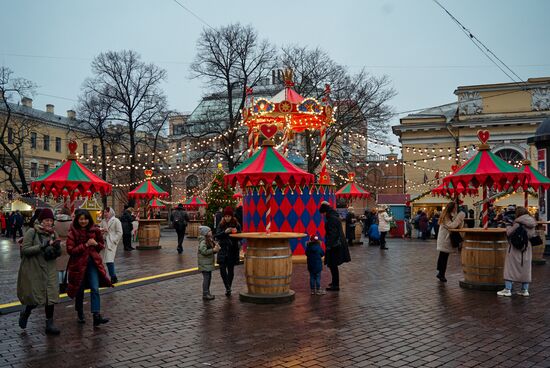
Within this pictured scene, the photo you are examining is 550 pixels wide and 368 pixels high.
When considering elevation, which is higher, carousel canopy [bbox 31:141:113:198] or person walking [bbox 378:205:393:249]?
carousel canopy [bbox 31:141:113:198]

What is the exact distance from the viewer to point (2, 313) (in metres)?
8.18

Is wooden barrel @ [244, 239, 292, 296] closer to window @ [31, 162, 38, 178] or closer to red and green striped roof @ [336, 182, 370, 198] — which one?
red and green striped roof @ [336, 182, 370, 198]

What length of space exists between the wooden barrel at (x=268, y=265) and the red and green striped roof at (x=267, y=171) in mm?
2192

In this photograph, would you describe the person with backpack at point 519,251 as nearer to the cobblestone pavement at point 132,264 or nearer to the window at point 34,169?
the cobblestone pavement at point 132,264

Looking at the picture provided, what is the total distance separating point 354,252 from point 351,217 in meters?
3.90

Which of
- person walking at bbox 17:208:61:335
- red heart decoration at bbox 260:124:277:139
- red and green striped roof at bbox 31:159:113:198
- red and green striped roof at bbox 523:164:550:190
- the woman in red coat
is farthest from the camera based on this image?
red and green striped roof at bbox 523:164:550:190

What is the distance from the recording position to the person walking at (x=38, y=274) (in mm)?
6672

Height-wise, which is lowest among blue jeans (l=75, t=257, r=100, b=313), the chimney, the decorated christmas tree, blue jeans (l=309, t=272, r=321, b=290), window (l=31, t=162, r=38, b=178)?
blue jeans (l=309, t=272, r=321, b=290)

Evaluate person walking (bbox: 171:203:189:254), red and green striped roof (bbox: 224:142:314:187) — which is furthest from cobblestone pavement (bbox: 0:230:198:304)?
red and green striped roof (bbox: 224:142:314:187)

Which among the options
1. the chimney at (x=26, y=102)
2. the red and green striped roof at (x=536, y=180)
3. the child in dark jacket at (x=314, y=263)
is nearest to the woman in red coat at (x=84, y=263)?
the child in dark jacket at (x=314, y=263)

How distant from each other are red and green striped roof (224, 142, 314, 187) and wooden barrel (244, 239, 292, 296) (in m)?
2.19

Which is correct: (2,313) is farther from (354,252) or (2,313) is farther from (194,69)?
(194,69)

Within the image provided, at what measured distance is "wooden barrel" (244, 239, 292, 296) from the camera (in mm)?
8656

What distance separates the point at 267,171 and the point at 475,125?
29142 mm
